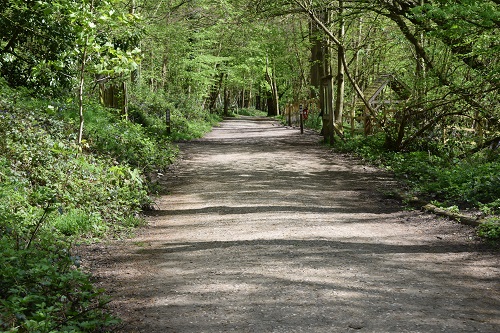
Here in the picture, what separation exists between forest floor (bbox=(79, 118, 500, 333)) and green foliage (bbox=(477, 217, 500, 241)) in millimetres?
163

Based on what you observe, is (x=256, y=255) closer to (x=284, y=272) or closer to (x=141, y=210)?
(x=284, y=272)

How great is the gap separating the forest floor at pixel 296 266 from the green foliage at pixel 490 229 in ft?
0.54

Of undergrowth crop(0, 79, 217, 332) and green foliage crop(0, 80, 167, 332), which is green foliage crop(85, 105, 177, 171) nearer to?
undergrowth crop(0, 79, 217, 332)

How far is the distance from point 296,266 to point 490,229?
3.52 metres

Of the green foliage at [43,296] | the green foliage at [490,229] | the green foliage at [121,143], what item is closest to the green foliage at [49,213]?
the green foliage at [43,296]

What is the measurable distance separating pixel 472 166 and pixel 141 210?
7.73 meters

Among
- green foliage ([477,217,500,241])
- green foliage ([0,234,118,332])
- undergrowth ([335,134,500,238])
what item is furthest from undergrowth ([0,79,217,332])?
undergrowth ([335,134,500,238])

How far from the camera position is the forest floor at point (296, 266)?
4.99 meters

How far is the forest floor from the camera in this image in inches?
197

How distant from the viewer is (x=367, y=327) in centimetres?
472

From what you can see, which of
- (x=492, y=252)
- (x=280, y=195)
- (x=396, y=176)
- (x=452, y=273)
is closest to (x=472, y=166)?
(x=396, y=176)

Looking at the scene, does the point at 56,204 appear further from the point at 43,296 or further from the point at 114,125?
the point at 114,125

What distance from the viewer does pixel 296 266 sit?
21.6 ft

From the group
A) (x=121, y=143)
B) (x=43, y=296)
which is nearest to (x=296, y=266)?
(x=43, y=296)
